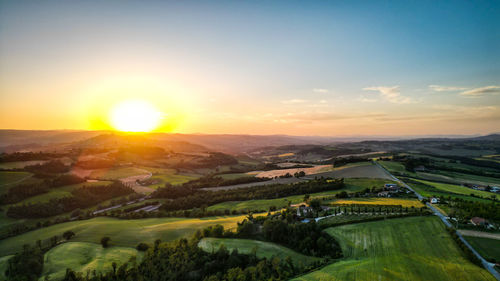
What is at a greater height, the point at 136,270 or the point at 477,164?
the point at 477,164

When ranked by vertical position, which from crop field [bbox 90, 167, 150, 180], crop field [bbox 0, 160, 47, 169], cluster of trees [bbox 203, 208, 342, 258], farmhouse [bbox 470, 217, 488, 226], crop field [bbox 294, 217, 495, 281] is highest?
farmhouse [bbox 470, 217, 488, 226]

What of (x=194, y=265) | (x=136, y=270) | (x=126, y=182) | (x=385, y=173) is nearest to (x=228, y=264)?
(x=194, y=265)

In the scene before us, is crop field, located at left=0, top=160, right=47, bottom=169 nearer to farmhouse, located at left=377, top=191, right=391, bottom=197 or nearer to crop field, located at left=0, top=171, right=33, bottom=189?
crop field, located at left=0, top=171, right=33, bottom=189

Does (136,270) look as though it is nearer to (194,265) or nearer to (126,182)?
(194,265)

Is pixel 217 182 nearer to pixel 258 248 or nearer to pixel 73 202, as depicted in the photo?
pixel 73 202

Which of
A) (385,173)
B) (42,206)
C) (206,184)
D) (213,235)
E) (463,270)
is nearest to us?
(463,270)

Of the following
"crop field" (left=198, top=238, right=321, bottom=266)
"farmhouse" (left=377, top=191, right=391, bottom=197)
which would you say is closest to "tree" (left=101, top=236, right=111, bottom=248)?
"crop field" (left=198, top=238, right=321, bottom=266)

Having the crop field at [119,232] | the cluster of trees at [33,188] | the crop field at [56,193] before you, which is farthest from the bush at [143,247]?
the cluster of trees at [33,188]
